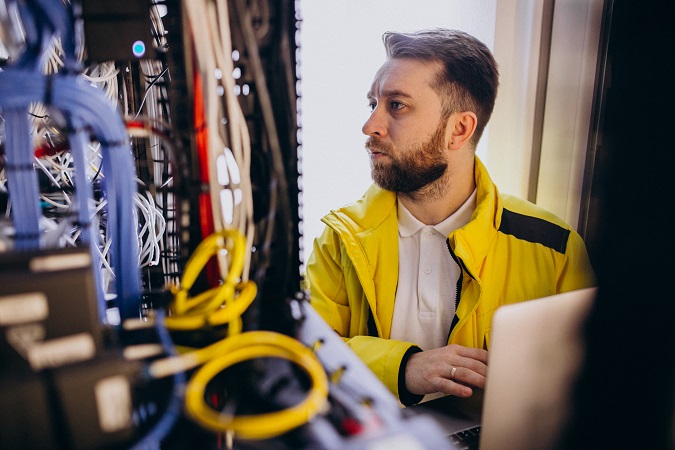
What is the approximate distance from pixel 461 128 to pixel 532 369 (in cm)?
102

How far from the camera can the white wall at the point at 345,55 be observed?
1.75 metres

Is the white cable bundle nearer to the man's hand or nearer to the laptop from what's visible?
the laptop

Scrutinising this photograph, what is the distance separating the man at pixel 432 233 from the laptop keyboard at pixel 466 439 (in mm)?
250

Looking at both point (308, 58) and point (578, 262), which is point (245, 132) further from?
point (308, 58)

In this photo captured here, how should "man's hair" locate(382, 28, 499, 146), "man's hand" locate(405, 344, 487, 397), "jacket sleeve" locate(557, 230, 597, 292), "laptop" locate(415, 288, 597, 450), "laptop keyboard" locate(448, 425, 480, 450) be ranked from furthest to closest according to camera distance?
"man's hair" locate(382, 28, 499, 146) → "jacket sleeve" locate(557, 230, 597, 292) → "man's hand" locate(405, 344, 487, 397) → "laptop keyboard" locate(448, 425, 480, 450) → "laptop" locate(415, 288, 597, 450)

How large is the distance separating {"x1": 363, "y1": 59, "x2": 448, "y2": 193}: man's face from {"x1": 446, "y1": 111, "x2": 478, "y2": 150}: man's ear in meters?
0.05

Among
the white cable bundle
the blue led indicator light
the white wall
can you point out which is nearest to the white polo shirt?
the white wall

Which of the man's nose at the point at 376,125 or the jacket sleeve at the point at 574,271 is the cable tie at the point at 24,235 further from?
the jacket sleeve at the point at 574,271

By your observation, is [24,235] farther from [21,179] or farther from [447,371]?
[447,371]

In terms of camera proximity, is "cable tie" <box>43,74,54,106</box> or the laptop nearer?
"cable tie" <box>43,74,54,106</box>

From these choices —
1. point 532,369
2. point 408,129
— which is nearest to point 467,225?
point 408,129

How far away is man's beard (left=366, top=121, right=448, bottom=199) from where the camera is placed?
1346mm

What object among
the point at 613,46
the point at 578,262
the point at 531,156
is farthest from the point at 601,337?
the point at 531,156

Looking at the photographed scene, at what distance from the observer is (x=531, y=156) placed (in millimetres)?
1729
